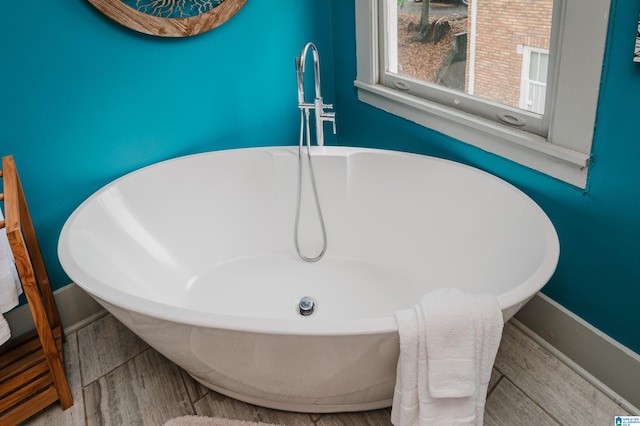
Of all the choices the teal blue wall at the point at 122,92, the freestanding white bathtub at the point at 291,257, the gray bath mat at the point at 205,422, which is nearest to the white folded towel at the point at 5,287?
the freestanding white bathtub at the point at 291,257

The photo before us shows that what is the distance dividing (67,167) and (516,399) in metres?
1.80

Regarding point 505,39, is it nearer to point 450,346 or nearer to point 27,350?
point 450,346

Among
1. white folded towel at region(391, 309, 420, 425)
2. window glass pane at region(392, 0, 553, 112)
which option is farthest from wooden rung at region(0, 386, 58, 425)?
window glass pane at region(392, 0, 553, 112)

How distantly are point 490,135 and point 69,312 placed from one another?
5.84 feet

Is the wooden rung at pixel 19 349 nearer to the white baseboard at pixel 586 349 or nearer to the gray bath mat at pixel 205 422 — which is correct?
the gray bath mat at pixel 205 422

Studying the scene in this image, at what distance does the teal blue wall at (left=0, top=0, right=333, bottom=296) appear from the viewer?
1749 millimetres

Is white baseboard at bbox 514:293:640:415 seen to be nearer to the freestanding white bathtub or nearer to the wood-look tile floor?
the wood-look tile floor

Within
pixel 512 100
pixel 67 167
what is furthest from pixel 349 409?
pixel 67 167

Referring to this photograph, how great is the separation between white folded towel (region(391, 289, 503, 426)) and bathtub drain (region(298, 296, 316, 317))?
2.37 feet

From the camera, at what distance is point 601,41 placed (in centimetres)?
133

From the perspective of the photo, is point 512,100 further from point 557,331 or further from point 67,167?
point 67,167

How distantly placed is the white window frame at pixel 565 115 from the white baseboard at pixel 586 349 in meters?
0.48

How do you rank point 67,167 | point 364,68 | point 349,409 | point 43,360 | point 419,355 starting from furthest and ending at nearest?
1. point 364,68
2. point 67,167
3. point 43,360
4. point 349,409
5. point 419,355

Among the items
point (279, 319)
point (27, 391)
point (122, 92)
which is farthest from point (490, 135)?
point (27, 391)
